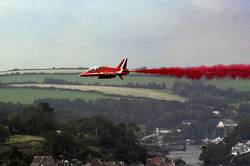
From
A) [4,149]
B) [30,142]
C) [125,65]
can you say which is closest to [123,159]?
[30,142]

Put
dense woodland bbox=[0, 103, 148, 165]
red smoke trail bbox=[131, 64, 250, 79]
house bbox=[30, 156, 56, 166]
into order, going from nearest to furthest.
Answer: red smoke trail bbox=[131, 64, 250, 79] → house bbox=[30, 156, 56, 166] → dense woodland bbox=[0, 103, 148, 165]

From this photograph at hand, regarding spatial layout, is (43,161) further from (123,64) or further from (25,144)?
(123,64)

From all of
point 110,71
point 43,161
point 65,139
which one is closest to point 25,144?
point 65,139

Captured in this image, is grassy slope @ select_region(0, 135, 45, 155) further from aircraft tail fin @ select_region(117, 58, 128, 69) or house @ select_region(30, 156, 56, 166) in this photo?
aircraft tail fin @ select_region(117, 58, 128, 69)

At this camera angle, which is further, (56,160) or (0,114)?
(0,114)

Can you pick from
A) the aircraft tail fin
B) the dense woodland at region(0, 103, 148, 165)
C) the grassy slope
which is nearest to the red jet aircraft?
the aircraft tail fin

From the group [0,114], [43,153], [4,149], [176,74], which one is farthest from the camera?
[0,114]

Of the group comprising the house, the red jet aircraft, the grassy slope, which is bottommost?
the house

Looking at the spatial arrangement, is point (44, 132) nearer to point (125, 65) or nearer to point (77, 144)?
point (77, 144)

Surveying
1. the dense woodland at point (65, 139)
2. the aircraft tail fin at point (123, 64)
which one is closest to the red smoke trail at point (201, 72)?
the aircraft tail fin at point (123, 64)

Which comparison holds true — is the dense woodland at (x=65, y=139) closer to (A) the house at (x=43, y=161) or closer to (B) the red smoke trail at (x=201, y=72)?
(A) the house at (x=43, y=161)

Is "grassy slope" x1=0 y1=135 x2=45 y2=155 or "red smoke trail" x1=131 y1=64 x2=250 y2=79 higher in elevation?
"red smoke trail" x1=131 y1=64 x2=250 y2=79
